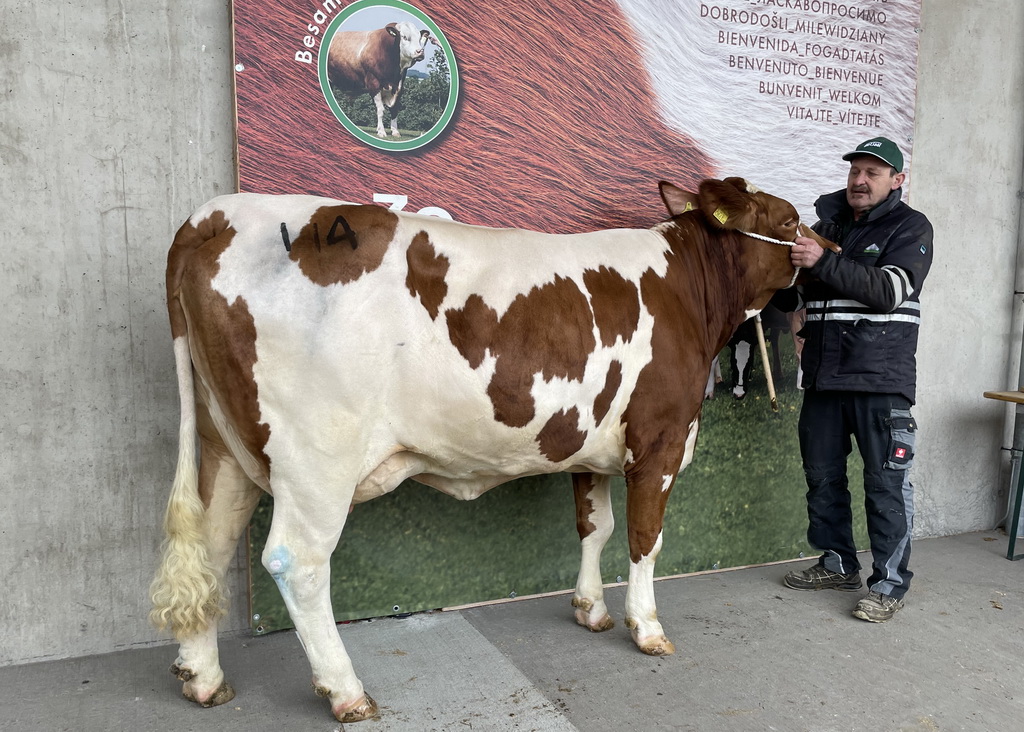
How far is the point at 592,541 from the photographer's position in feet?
9.61

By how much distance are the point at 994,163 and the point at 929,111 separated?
542 mm

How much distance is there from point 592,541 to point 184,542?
1.46 m

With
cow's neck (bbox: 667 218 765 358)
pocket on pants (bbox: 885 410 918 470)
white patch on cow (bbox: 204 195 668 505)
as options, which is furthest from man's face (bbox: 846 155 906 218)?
white patch on cow (bbox: 204 195 668 505)

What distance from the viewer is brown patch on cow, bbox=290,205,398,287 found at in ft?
6.85

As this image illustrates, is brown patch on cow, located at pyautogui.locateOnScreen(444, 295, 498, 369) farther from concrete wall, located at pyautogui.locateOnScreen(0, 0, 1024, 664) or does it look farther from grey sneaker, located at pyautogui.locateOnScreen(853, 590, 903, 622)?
grey sneaker, located at pyautogui.locateOnScreen(853, 590, 903, 622)

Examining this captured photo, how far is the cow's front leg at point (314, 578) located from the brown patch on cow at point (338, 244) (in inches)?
24.8

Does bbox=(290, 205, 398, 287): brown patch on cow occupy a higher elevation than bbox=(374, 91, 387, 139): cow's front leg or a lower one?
lower

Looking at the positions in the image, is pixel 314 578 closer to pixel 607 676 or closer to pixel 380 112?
pixel 607 676

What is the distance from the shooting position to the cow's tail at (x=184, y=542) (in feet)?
6.98

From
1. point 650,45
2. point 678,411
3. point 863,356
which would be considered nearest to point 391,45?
point 650,45

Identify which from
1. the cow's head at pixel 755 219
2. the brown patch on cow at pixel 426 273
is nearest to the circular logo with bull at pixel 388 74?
the brown patch on cow at pixel 426 273

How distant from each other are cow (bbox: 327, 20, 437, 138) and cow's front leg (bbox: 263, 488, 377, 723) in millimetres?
1484

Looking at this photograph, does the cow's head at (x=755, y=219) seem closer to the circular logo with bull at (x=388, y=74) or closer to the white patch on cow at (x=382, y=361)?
the white patch on cow at (x=382, y=361)

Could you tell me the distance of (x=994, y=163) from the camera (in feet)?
13.8
